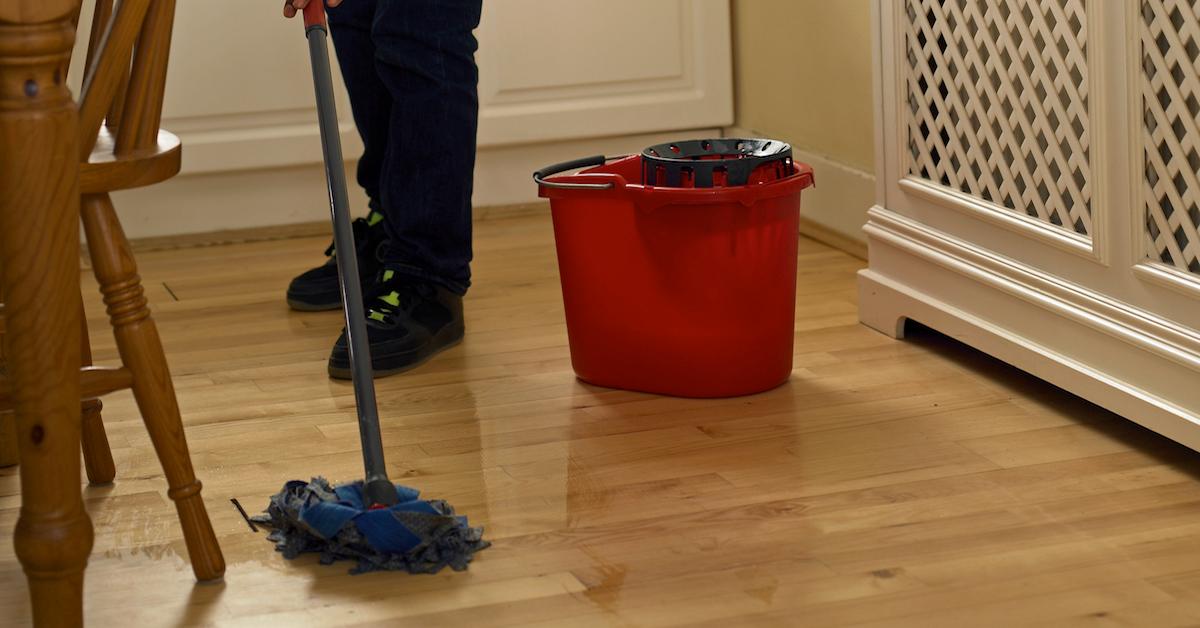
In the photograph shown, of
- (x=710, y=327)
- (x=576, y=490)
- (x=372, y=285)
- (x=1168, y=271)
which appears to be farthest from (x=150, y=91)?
(x=1168, y=271)

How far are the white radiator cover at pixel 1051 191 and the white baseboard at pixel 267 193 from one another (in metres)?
1.05

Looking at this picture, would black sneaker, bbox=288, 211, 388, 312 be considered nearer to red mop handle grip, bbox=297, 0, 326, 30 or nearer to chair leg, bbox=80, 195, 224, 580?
red mop handle grip, bbox=297, 0, 326, 30

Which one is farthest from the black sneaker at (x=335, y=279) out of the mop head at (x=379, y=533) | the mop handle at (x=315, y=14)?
the mop head at (x=379, y=533)

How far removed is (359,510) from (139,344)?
250mm

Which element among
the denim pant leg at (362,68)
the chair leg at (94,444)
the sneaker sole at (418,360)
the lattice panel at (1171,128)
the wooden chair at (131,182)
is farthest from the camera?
the denim pant leg at (362,68)

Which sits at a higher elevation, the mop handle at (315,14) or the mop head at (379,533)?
the mop handle at (315,14)

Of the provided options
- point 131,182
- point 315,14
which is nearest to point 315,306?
point 315,14

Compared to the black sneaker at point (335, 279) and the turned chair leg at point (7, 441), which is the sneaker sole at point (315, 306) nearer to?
the black sneaker at point (335, 279)

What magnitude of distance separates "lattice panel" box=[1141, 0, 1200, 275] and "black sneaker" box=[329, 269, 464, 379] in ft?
3.19

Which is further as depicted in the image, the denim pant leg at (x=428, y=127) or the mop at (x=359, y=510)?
the denim pant leg at (x=428, y=127)

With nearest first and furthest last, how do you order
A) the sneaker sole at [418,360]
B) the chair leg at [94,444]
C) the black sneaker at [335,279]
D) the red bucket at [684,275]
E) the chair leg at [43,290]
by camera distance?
1. the chair leg at [43,290]
2. the chair leg at [94,444]
3. the red bucket at [684,275]
4. the sneaker sole at [418,360]
5. the black sneaker at [335,279]

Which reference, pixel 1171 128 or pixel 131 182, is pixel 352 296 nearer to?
pixel 131 182

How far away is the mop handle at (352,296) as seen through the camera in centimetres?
132

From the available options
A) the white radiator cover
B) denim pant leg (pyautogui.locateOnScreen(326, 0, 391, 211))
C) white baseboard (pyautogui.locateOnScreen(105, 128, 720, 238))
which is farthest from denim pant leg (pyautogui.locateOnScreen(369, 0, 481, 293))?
white baseboard (pyautogui.locateOnScreen(105, 128, 720, 238))
